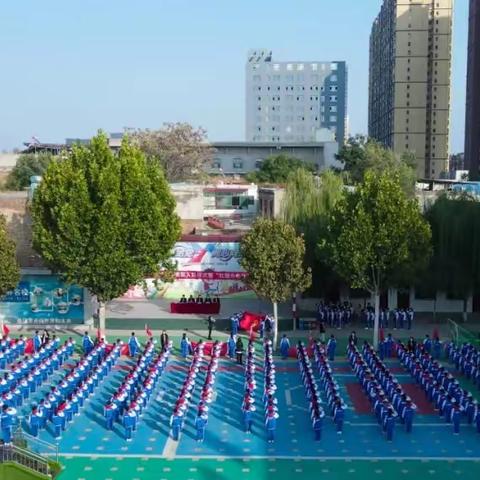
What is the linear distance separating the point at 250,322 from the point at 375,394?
8.85m

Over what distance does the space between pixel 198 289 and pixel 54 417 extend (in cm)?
1444

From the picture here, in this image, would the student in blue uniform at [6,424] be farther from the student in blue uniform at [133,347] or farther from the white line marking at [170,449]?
the student in blue uniform at [133,347]

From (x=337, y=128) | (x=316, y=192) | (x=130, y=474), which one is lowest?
(x=130, y=474)

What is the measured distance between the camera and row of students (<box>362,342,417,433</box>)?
15.8 meters

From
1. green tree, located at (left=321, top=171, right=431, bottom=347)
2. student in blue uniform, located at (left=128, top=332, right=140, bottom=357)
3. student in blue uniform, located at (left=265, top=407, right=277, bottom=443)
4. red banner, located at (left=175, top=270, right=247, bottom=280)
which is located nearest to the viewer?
student in blue uniform, located at (left=265, top=407, right=277, bottom=443)

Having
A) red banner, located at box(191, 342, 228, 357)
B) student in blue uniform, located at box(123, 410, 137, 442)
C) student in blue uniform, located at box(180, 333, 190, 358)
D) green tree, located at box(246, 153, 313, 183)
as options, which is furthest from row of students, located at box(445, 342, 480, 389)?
green tree, located at box(246, 153, 313, 183)

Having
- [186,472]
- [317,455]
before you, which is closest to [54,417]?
[186,472]

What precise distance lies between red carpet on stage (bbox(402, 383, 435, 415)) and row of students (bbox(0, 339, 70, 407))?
1043cm

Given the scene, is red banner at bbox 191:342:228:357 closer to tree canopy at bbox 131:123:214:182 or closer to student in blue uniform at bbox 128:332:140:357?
student in blue uniform at bbox 128:332:140:357

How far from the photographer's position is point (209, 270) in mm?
29328

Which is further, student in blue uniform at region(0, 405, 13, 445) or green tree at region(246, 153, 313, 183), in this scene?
green tree at region(246, 153, 313, 183)

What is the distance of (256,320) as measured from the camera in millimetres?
25188

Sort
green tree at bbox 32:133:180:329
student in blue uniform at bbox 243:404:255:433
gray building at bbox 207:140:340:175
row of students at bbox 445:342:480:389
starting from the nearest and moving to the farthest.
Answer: student in blue uniform at bbox 243:404:255:433 → row of students at bbox 445:342:480:389 → green tree at bbox 32:133:180:329 → gray building at bbox 207:140:340:175

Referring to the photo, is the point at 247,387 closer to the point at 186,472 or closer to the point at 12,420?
the point at 186,472
